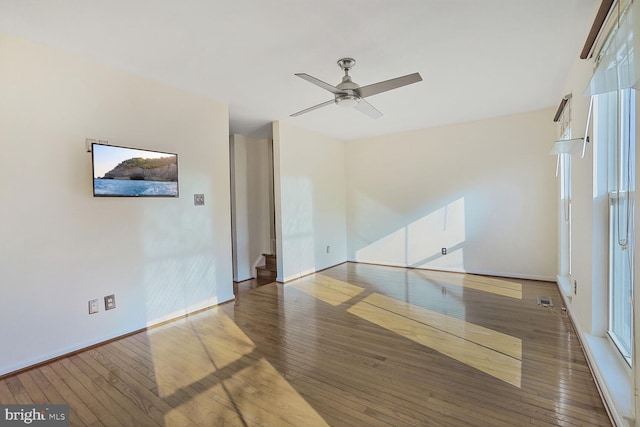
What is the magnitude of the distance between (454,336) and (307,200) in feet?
10.7

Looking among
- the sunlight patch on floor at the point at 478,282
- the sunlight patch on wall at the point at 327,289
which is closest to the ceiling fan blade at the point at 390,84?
the sunlight patch on wall at the point at 327,289

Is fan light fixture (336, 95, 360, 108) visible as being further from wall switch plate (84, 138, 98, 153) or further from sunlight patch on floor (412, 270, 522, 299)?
sunlight patch on floor (412, 270, 522, 299)

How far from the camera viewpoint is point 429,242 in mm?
5484

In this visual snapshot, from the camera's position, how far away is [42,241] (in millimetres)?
2412

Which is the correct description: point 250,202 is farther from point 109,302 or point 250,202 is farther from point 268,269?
point 109,302

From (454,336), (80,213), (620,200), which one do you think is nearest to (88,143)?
(80,213)

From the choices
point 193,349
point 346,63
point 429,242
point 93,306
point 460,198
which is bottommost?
point 193,349

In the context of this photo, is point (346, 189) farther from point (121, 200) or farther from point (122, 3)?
point (122, 3)

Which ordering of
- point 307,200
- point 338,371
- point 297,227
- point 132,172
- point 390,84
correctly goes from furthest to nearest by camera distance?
point 307,200 → point 297,227 → point 132,172 → point 390,84 → point 338,371

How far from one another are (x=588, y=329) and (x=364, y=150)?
179 inches

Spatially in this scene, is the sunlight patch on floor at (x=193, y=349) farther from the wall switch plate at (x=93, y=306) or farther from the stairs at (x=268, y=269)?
the stairs at (x=268, y=269)

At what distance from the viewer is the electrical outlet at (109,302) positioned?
2.78m

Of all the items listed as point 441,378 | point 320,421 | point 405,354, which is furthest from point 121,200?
point 441,378

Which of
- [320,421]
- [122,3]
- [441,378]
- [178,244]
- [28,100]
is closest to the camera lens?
[320,421]
